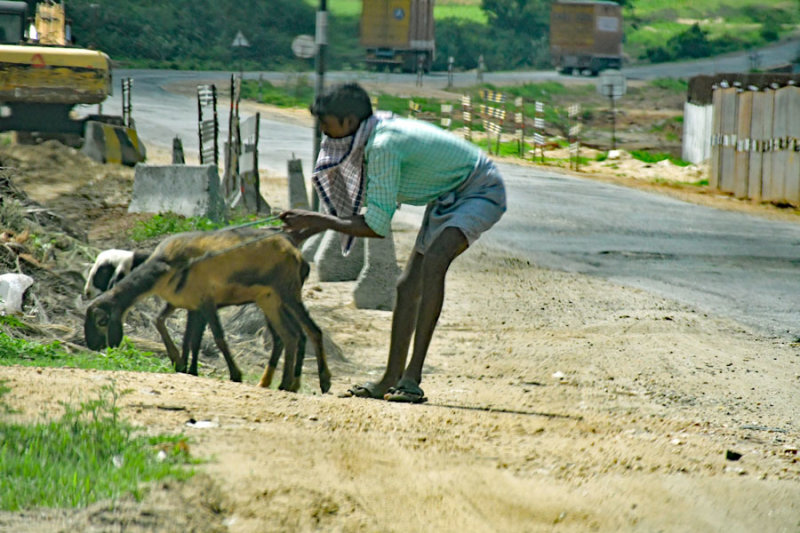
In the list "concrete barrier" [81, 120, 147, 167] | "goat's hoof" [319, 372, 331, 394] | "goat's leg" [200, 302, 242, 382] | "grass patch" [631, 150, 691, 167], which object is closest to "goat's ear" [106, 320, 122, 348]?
"goat's leg" [200, 302, 242, 382]

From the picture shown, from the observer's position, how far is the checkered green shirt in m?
6.12

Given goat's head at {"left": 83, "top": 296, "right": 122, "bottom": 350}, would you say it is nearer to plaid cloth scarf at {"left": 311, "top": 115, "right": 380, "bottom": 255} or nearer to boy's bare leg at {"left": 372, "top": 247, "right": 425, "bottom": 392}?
plaid cloth scarf at {"left": 311, "top": 115, "right": 380, "bottom": 255}

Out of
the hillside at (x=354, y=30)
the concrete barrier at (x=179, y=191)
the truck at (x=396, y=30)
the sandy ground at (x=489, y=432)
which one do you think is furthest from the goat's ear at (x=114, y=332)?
the truck at (x=396, y=30)

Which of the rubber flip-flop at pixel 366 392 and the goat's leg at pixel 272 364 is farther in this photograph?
the goat's leg at pixel 272 364

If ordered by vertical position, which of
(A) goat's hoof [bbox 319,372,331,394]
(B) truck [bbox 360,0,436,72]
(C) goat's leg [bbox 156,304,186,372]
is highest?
(B) truck [bbox 360,0,436,72]

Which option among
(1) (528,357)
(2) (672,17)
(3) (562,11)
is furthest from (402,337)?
(2) (672,17)

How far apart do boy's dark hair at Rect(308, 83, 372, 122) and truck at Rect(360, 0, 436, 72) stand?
4503 cm

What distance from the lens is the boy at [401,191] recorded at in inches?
241

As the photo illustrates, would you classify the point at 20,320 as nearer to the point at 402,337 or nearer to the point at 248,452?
the point at 402,337

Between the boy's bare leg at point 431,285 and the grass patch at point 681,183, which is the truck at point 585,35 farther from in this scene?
the boy's bare leg at point 431,285

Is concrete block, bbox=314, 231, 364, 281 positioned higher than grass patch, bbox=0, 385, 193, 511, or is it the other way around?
grass patch, bbox=0, 385, 193, 511

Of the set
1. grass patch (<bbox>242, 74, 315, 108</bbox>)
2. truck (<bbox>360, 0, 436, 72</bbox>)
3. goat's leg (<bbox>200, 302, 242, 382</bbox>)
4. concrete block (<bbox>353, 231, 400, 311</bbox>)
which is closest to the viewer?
goat's leg (<bbox>200, 302, 242, 382</bbox>)

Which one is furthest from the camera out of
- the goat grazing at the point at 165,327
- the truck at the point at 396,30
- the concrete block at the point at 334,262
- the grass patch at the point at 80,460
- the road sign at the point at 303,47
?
the truck at the point at 396,30

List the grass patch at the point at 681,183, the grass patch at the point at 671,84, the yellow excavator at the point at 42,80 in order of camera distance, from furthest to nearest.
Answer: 1. the grass patch at the point at 671,84
2. the grass patch at the point at 681,183
3. the yellow excavator at the point at 42,80
